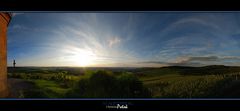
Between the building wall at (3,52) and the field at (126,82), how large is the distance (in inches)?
A: 1.1

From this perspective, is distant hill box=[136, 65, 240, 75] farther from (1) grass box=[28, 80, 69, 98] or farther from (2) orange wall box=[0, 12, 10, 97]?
(2) orange wall box=[0, 12, 10, 97]

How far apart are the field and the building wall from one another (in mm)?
28

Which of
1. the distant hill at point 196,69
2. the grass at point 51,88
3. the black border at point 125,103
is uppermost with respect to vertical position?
the distant hill at point 196,69

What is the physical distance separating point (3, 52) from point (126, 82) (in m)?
0.57

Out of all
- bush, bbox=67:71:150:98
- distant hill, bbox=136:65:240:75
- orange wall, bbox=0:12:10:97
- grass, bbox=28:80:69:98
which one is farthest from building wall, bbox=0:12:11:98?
distant hill, bbox=136:65:240:75

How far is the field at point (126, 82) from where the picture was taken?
103 inches

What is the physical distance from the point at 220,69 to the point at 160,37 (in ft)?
1.01

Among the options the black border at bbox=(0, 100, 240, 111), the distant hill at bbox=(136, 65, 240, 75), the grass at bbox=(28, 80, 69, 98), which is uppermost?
the distant hill at bbox=(136, 65, 240, 75)

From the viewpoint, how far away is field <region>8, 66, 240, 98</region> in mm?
2609

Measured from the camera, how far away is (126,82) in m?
2.62

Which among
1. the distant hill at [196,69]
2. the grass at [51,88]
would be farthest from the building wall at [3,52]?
the distant hill at [196,69]
